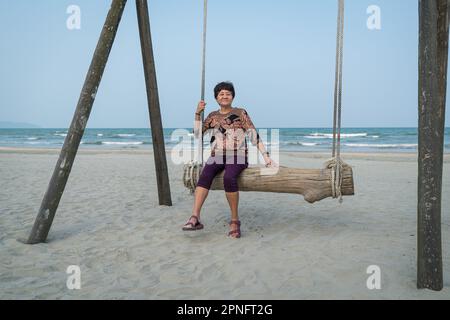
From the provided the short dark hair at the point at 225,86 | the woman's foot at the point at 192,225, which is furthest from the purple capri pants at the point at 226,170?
the short dark hair at the point at 225,86

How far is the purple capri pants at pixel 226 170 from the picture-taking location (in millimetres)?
3322

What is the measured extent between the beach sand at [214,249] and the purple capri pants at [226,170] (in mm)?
482

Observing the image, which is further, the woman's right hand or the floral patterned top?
the floral patterned top

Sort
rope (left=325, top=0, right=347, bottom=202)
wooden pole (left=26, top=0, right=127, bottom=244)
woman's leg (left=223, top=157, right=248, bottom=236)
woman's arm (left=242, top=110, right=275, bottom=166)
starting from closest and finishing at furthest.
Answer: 1. rope (left=325, top=0, right=347, bottom=202)
2. wooden pole (left=26, top=0, right=127, bottom=244)
3. woman's leg (left=223, top=157, right=248, bottom=236)
4. woman's arm (left=242, top=110, right=275, bottom=166)

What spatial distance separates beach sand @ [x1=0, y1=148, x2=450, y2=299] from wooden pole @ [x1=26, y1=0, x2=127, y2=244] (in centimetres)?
19

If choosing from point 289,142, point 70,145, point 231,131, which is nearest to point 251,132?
point 231,131

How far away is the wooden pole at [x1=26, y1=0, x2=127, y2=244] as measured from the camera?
318 centimetres

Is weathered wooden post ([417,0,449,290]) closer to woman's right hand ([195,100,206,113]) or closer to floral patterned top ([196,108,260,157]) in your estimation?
floral patterned top ([196,108,260,157])

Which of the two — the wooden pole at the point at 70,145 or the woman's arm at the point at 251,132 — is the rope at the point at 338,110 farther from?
the wooden pole at the point at 70,145

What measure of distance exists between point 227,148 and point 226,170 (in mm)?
269

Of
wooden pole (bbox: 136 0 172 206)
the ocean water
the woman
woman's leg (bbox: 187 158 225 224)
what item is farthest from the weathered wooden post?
the ocean water

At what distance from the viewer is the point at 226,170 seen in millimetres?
3352

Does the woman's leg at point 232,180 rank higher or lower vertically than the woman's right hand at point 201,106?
lower
